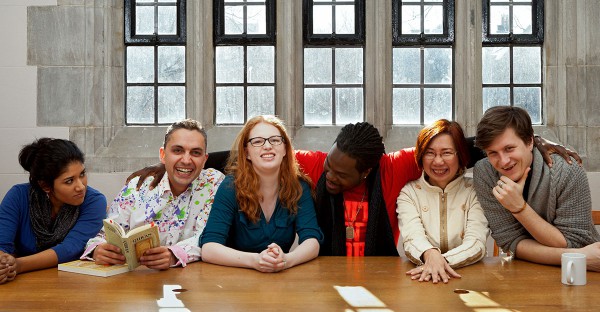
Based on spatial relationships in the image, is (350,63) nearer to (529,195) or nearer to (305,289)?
(529,195)

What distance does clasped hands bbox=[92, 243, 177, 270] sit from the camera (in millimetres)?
2713

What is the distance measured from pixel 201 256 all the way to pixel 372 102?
8.00 feet

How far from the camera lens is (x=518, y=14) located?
17.0ft

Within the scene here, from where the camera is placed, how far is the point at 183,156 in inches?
120

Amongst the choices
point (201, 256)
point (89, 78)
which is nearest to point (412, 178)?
point (201, 256)

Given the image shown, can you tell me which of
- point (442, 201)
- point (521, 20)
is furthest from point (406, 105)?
point (442, 201)

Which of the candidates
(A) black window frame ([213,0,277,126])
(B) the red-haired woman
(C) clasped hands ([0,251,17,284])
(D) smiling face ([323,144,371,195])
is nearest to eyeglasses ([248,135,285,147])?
(B) the red-haired woman

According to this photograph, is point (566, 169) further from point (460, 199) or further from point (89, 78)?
point (89, 78)

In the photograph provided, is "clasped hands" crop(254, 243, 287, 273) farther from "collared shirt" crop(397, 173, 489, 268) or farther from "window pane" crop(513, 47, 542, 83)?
"window pane" crop(513, 47, 542, 83)

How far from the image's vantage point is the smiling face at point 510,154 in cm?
276

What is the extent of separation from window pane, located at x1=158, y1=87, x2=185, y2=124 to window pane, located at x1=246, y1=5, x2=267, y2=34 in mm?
655

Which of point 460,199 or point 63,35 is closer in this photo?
point 460,199

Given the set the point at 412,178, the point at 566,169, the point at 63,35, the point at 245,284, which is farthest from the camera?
the point at 63,35

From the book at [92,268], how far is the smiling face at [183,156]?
18.7 inches
